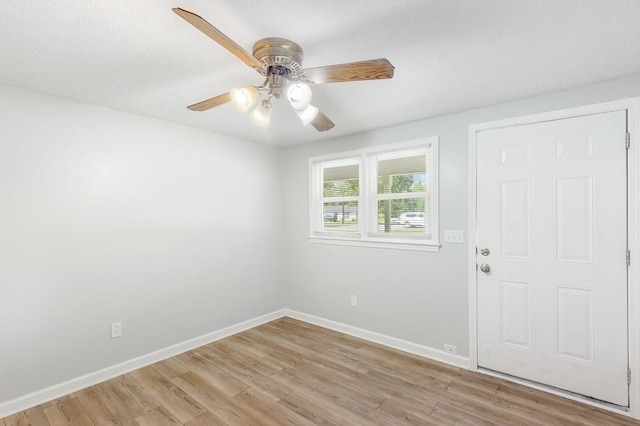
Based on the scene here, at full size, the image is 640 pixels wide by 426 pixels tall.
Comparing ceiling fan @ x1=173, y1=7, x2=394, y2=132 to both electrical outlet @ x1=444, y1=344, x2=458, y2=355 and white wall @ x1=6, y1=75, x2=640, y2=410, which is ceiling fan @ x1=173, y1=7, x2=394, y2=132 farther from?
electrical outlet @ x1=444, y1=344, x2=458, y2=355

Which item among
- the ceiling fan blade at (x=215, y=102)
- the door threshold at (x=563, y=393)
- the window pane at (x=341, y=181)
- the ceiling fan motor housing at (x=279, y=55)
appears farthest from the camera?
the window pane at (x=341, y=181)

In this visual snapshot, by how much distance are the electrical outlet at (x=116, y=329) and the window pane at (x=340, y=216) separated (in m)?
2.33

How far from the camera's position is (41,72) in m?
1.99

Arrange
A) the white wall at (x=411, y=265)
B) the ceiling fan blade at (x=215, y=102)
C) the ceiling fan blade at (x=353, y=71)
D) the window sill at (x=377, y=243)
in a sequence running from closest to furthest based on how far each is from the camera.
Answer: the ceiling fan blade at (x=353, y=71), the ceiling fan blade at (x=215, y=102), the white wall at (x=411, y=265), the window sill at (x=377, y=243)

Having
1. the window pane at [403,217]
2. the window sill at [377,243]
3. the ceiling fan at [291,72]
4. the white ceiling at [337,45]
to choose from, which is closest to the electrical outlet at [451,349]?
the window sill at [377,243]

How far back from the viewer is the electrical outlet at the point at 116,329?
267cm

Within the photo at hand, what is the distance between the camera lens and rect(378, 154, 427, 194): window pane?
3.11m

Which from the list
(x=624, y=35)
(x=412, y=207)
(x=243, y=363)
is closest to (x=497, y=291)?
(x=412, y=207)

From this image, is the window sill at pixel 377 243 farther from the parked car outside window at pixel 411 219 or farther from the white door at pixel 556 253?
the white door at pixel 556 253

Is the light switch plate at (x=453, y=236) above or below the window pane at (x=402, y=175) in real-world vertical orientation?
below

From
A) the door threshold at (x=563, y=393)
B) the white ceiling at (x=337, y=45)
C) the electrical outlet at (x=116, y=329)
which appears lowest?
the door threshold at (x=563, y=393)

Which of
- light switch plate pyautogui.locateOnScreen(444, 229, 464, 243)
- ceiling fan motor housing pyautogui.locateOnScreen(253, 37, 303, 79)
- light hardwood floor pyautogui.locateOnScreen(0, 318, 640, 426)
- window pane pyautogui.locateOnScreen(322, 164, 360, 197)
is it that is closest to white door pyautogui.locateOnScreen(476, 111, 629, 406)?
light switch plate pyautogui.locateOnScreen(444, 229, 464, 243)

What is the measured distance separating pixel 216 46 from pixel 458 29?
126cm

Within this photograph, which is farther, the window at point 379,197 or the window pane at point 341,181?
the window pane at point 341,181
